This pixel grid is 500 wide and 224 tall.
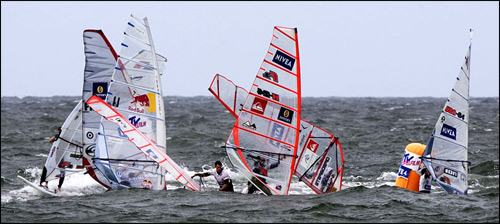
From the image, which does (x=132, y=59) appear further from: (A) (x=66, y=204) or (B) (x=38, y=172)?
(B) (x=38, y=172)

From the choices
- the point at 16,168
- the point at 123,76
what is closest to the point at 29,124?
the point at 16,168

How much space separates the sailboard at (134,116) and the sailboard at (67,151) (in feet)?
3.30

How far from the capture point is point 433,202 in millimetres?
13508

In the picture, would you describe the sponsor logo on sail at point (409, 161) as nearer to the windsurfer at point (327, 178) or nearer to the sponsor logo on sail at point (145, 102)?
the windsurfer at point (327, 178)

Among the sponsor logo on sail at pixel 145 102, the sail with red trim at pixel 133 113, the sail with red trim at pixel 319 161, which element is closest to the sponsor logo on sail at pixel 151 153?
the sail with red trim at pixel 133 113

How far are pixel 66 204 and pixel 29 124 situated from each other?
23953 millimetres

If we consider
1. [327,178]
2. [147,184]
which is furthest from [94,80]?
[327,178]

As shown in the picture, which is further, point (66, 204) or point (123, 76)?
point (123, 76)

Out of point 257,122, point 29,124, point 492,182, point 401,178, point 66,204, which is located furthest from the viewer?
point 29,124

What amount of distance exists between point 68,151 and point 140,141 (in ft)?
6.89

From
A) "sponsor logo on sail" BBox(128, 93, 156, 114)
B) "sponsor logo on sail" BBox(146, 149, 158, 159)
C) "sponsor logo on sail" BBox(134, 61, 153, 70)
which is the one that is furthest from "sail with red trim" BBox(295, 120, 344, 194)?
"sponsor logo on sail" BBox(134, 61, 153, 70)

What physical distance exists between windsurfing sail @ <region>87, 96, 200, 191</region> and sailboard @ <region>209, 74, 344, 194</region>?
1.96m

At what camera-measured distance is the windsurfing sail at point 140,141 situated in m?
14.2

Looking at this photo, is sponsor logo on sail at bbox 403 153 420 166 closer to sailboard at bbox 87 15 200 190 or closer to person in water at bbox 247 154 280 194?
person in water at bbox 247 154 280 194
